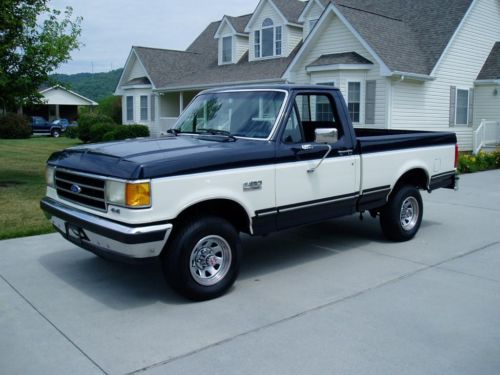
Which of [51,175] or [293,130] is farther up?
[293,130]

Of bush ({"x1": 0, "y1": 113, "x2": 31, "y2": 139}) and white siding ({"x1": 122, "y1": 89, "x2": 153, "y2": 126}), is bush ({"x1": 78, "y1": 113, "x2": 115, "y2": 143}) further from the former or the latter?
bush ({"x1": 0, "y1": 113, "x2": 31, "y2": 139})

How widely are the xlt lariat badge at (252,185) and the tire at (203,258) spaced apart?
0.40m

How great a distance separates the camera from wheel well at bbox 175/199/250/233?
5044 millimetres

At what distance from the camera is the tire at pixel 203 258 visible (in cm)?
484

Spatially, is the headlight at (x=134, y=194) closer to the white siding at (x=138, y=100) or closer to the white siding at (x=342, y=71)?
the white siding at (x=342, y=71)

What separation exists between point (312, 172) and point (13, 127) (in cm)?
3360

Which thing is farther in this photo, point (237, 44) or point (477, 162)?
point (237, 44)

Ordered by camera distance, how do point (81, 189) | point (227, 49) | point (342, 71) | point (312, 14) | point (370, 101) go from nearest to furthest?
point (81, 189) < point (342, 71) < point (370, 101) < point (312, 14) < point (227, 49)

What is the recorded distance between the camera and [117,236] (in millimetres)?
4602

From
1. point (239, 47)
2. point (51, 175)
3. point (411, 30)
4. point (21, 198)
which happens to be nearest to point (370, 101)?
point (411, 30)

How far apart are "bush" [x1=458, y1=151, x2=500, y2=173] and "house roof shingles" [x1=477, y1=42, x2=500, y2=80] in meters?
5.89

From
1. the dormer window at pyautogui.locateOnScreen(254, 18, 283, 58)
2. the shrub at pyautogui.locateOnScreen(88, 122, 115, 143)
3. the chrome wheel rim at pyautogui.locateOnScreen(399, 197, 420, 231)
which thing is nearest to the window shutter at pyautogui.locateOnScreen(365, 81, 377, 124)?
the dormer window at pyautogui.locateOnScreen(254, 18, 283, 58)

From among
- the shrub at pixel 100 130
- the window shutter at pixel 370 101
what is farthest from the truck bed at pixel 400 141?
the shrub at pixel 100 130

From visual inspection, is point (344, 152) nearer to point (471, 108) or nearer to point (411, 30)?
point (411, 30)
